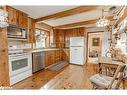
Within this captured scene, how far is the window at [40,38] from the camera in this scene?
524 cm

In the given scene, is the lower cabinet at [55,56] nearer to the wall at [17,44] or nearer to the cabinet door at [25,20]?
the wall at [17,44]

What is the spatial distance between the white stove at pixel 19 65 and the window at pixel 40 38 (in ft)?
5.20

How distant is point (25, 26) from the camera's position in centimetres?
366

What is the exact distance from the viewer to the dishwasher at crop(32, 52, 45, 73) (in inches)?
162

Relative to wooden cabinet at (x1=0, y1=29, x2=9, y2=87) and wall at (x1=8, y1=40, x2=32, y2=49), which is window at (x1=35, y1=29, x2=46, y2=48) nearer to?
wall at (x1=8, y1=40, x2=32, y2=49)

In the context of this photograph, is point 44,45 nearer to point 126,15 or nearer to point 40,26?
point 40,26

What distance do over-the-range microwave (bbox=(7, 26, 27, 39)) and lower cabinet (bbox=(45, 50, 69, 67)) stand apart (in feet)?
5.68

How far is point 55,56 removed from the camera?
611 cm

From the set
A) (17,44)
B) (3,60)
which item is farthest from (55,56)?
(3,60)

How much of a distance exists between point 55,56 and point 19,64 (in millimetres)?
3018

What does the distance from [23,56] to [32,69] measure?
0.82 metres

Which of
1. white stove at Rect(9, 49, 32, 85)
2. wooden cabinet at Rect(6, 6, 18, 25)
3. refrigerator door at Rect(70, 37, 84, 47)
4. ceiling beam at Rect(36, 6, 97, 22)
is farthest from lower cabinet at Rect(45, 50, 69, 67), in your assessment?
wooden cabinet at Rect(6, 6, 18, 25)

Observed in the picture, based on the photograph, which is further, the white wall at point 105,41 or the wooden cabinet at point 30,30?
the white wall at point 105,41

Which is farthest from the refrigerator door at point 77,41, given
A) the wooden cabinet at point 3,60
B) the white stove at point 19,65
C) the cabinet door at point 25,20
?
the wooden cabinet at point 3,60
